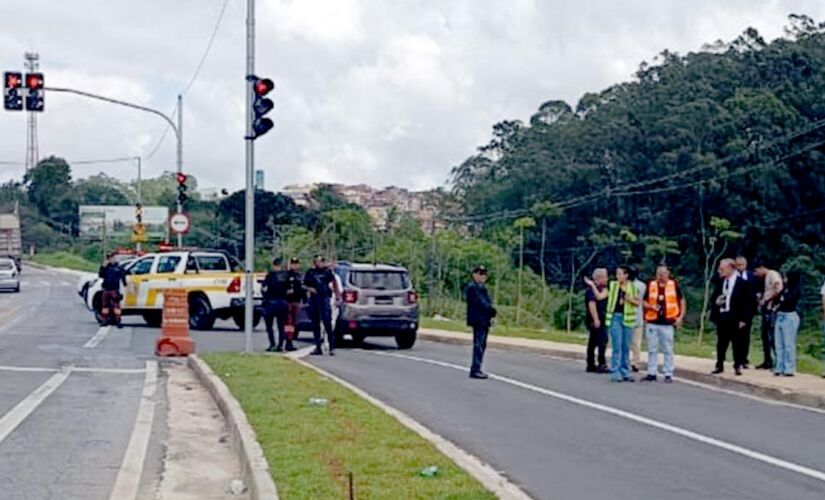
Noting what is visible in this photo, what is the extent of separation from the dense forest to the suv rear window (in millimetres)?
23509

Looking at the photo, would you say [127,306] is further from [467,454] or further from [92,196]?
[92,196]

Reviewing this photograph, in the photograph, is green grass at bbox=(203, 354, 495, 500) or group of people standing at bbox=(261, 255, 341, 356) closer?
green grass at bbox=(203, 354, 495, 500)

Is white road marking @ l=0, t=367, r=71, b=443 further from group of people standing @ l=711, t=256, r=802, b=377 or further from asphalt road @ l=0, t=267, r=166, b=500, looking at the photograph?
group of people standing @ l=711, t=256, r=802, b=377

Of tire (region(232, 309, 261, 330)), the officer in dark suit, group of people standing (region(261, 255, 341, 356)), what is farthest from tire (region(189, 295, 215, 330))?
the officer in dark suit

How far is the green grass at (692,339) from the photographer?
2617cm

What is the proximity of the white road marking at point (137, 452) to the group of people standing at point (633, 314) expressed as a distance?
6.84 m

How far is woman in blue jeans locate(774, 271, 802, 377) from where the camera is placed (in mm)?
19812

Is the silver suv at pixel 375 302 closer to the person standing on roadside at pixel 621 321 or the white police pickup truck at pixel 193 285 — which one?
the white police pickup truck at pixel 193 285

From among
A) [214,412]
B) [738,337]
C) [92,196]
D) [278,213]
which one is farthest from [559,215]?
[92,196]

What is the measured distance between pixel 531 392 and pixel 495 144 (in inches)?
2737

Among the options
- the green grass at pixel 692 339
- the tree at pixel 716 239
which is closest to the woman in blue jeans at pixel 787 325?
the green grass at pixel 692 339

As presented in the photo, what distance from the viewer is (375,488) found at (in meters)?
9.73

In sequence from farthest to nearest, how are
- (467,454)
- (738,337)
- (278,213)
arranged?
(278,213) → (738,337) → (467,454)

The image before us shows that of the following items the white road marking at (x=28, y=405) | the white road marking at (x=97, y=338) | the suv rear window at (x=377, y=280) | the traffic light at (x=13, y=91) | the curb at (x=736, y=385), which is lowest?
the white road marking at (x=28, y=405)
